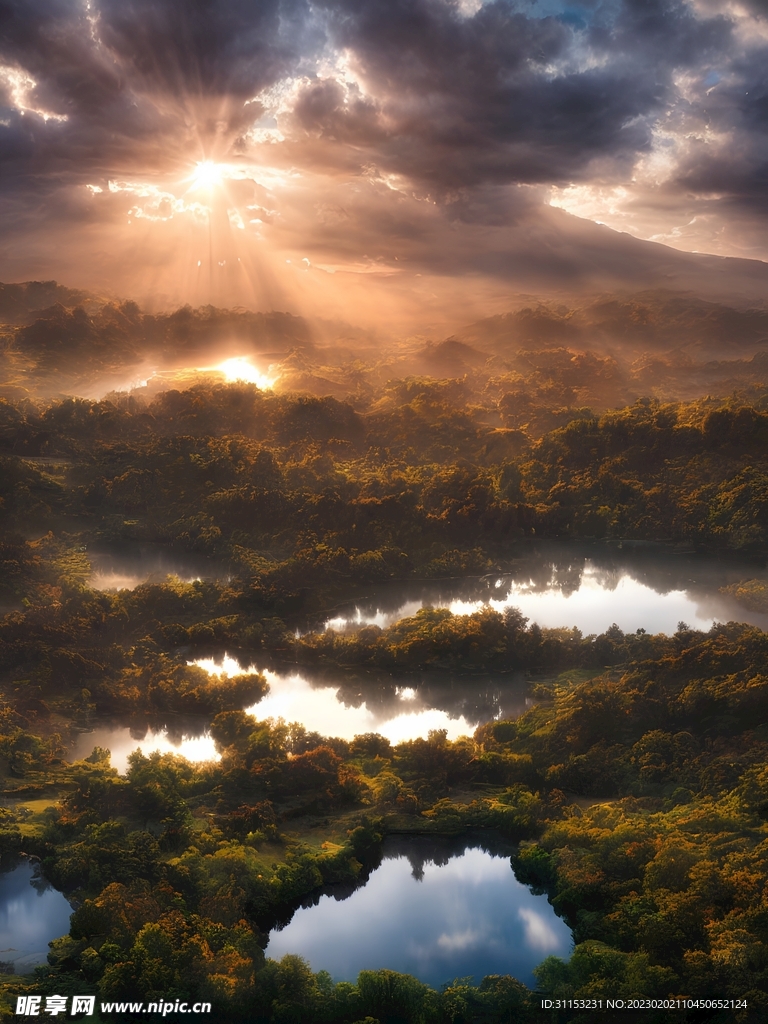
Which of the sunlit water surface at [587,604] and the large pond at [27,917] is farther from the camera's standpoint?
the sunlit water surface at [587,604]

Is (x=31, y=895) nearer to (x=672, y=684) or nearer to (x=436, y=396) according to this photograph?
(x=672, y=684)

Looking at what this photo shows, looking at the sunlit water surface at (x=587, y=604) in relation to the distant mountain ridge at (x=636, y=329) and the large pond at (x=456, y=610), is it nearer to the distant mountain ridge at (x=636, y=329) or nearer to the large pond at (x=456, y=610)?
the large pond at (x=456, y=610)

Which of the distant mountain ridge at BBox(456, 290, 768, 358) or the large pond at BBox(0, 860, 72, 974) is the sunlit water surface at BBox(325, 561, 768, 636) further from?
the distant mountain ridge at BBox(456, 290, 768, 358)

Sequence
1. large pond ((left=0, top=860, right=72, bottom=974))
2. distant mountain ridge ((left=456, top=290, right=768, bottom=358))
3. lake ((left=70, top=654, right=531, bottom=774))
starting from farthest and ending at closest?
distant mountain ridge ((left=456, top=290, right=768, bottom=358)) < lake ((left=70, top=654, right=531, bottom=774)) < large pond ((left=0, top=860, right=72, bottom=974))

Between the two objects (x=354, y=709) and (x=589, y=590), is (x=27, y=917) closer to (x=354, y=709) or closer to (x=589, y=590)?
(x=354, y=709)

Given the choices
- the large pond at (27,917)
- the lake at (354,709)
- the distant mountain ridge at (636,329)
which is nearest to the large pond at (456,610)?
the lake at (354,709)

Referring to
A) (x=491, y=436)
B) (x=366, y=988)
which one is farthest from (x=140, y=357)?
(x=366, y=988)

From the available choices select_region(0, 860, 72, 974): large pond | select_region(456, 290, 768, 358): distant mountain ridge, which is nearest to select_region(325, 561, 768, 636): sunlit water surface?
select_region(0, 860, 72, 974): large pond

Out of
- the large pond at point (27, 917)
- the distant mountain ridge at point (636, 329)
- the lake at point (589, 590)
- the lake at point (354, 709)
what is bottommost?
the large pond at point (27, 917)

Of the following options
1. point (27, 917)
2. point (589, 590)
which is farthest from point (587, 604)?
point (27, 917)
